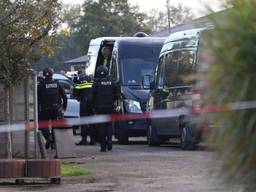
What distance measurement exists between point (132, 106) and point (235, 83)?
15.7m

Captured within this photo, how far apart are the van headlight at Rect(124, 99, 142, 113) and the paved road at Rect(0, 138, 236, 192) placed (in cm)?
289

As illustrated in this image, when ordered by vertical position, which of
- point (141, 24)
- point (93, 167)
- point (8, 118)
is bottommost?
point (93, 167)

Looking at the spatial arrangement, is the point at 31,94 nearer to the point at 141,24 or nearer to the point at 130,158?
the point at 130,158

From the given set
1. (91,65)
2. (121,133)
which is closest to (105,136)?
(121,133)

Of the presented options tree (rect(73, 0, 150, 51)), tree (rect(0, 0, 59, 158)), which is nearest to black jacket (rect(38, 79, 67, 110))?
tree (rect(0, 0, 59, 158))

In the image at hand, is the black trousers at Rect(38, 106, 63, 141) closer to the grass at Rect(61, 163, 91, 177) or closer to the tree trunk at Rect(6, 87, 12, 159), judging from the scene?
the tree trunk at Rect(6, 87, 12, 159)

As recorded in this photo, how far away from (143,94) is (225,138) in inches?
629

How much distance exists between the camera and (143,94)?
66.9 feet

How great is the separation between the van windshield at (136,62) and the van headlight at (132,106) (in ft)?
2.42

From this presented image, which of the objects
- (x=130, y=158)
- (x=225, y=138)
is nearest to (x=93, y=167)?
(x=130, y=158)

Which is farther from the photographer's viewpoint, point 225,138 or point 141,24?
point 141,24

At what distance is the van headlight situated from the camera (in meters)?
19.9

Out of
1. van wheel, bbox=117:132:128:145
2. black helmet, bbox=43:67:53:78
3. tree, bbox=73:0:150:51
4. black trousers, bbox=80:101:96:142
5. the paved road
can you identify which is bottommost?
the paved road

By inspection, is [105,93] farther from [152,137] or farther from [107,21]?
[107,21]
